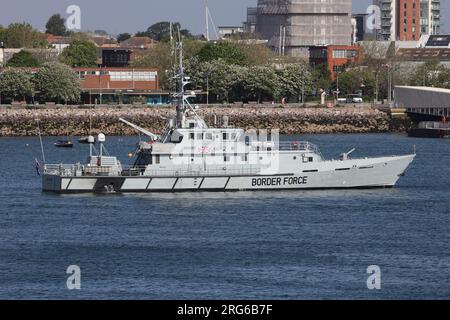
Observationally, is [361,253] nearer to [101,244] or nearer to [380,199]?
[101,244]

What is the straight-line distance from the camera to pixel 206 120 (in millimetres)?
116625

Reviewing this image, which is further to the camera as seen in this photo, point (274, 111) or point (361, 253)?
point (274, 111)

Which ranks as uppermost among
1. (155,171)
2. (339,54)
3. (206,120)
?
(339,54)

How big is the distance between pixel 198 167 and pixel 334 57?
368ft

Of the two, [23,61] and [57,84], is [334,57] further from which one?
[57,84]

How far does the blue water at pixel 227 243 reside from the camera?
125 feet

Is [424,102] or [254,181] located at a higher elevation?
[254,181]

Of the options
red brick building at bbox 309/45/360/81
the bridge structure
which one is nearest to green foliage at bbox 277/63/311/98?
the bridge structure

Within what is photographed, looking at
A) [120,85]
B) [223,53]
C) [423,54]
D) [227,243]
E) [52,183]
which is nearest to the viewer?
[227,243]

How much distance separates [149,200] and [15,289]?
21.2 metres

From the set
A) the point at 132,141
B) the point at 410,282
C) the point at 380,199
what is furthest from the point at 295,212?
the point at 132,141

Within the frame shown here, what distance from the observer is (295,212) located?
182ft

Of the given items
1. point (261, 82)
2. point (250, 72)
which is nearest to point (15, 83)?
point (250, 72)

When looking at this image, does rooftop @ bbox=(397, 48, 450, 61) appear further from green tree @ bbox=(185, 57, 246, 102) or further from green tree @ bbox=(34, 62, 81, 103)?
green tree @ bbox=(34, 62, 81, 103)
